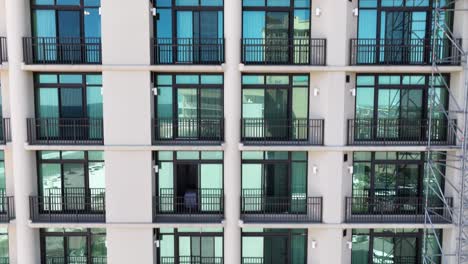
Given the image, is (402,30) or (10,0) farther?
(402,30)

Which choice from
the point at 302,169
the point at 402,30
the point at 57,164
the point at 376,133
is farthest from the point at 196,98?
the point at 402,30

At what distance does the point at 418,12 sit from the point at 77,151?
1006 cm

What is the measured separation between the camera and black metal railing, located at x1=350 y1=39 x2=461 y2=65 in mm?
11062

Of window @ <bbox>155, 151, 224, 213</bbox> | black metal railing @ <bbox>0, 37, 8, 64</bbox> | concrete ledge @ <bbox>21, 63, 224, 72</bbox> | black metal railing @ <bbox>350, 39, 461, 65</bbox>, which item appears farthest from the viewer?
window @ <bbox>155, 151, 224, 213</bbox>

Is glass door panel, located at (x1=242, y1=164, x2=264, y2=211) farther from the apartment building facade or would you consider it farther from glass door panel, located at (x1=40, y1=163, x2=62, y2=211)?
glass door panel, located at (x1=40, y1=163, x2=62, y2=211)

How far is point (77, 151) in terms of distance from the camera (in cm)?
1139

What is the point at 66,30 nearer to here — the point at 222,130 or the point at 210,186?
the point at 222,130

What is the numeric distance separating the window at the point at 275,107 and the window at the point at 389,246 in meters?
3.36

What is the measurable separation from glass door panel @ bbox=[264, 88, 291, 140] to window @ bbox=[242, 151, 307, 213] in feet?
1.73

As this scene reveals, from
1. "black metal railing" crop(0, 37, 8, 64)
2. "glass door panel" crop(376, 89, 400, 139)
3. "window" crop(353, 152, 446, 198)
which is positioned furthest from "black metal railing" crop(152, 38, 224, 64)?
"window" crop(353, 152, 446, 198)

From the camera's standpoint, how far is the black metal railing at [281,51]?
1105 cm

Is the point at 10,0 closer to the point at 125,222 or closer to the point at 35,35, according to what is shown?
the point at 35,35

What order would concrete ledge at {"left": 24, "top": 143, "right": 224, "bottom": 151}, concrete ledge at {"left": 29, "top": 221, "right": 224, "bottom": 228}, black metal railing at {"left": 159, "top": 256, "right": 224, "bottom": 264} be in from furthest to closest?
black metal railing at {"left": 159, "top": 256, "right": 224, "bottom": 264} → concrete ledge at {"left": 29, "top": 221, "right": 224, "bottom": 228} → concrete ledge at {"left": 24, "top": 143, "right": 224, "bottom": 151}

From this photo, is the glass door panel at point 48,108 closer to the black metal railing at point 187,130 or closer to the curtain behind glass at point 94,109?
the curtain behind glass at point 94,109
